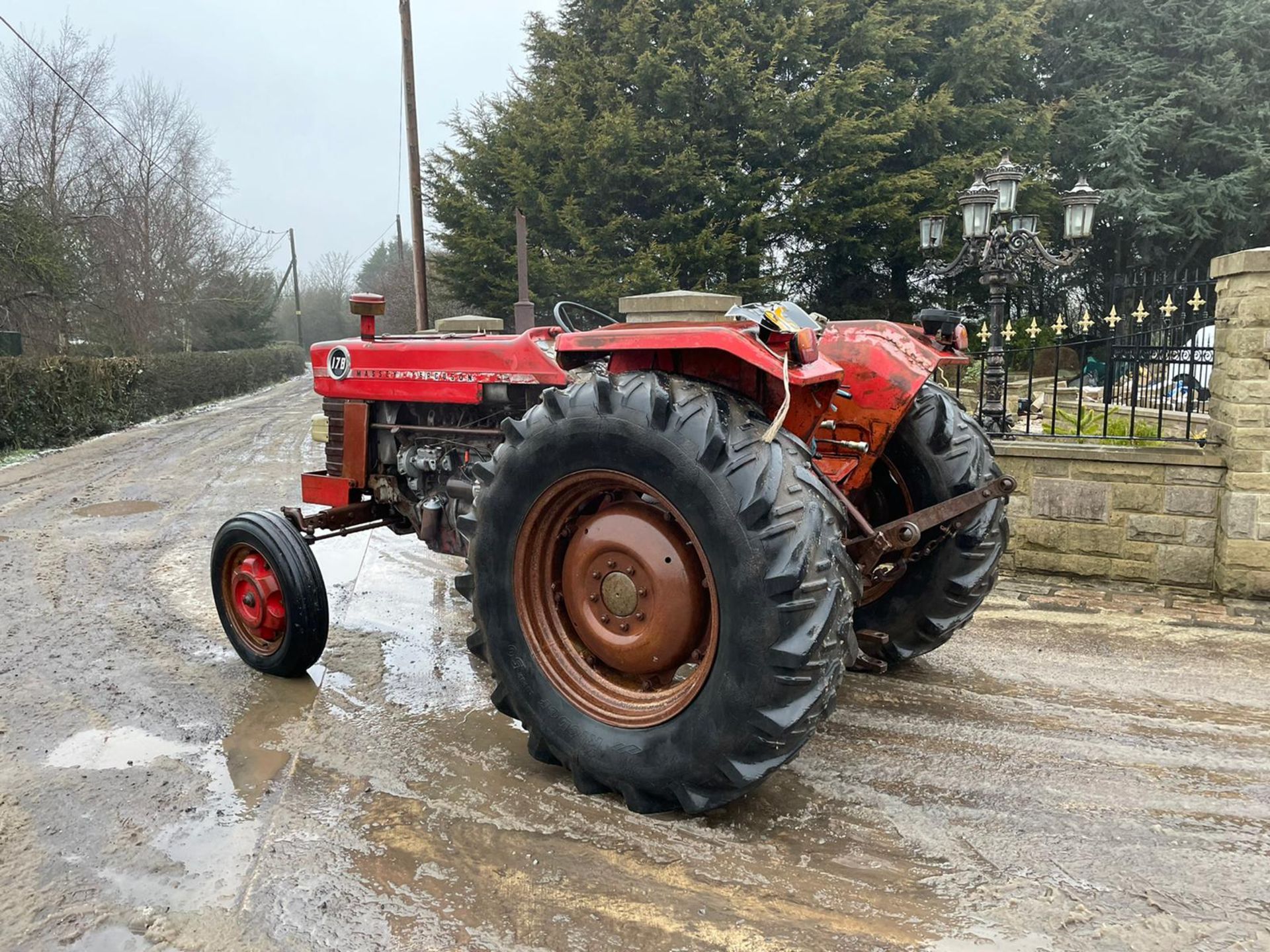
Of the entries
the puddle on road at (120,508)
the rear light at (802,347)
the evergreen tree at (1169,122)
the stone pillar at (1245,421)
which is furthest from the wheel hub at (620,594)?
the evergreen tree at (1169,122)

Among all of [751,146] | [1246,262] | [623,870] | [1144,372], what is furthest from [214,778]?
[751,146]

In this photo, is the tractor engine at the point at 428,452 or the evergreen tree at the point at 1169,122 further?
the evergreen tree at the point at 1169,122

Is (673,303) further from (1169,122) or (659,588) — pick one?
(1169,122)

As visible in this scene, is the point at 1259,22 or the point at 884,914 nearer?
the point at 884,914

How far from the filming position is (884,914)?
212 cm

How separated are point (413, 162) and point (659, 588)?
13221 millimetres

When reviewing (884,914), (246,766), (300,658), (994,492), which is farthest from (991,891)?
(300,658)

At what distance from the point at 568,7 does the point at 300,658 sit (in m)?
18.1

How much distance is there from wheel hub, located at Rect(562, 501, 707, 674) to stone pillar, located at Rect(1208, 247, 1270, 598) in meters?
3.97

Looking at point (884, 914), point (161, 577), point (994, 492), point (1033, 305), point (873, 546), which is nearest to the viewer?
point (884, 914)

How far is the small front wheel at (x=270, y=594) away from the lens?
3.63m

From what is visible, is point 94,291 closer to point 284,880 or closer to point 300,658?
point 300,658

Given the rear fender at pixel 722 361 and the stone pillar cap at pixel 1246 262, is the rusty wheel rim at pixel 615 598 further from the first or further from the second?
the stone pillar cap at pixel 1246 262

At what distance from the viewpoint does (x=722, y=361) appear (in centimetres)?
274
